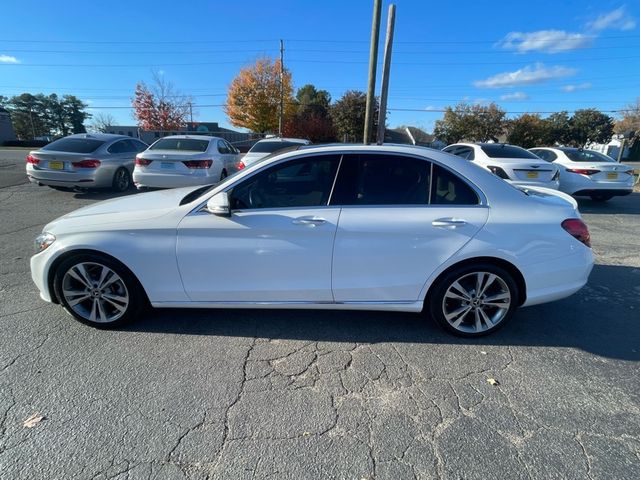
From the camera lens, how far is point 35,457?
1.92 meters

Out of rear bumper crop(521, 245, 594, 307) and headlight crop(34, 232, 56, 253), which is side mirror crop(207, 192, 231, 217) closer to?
headlight crop(34, 232, 56, 253)

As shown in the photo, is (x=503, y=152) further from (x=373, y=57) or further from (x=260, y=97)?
(x=260, y=97)

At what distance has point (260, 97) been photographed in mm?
41219

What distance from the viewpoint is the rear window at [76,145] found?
8.62m

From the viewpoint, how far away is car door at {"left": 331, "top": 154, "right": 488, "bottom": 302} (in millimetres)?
2861

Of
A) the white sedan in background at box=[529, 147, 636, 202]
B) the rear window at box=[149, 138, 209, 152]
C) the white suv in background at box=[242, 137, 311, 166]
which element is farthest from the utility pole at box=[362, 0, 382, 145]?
the white sedan in background at box=[529, 147, 636, 202]

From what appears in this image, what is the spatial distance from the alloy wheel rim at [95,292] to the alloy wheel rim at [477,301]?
2.77 metres

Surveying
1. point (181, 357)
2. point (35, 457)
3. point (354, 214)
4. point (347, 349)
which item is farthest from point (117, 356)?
point (354, 214)

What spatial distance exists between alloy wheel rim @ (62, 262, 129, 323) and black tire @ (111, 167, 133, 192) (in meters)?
7.18

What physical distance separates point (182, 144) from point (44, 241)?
6363mm

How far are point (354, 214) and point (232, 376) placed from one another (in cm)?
153

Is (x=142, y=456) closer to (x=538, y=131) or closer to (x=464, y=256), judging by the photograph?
(x=464, y=256)

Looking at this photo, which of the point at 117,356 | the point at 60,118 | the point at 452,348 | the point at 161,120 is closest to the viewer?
the point at 117,356

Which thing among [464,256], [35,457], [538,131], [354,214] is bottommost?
[35,457]
